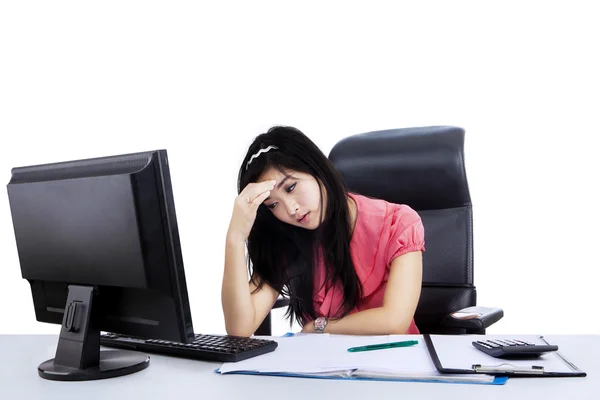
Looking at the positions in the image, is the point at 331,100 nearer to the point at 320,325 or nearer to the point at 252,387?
the point at 320,325

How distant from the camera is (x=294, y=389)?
0.91m

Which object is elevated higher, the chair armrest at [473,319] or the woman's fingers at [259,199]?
the woman's fingers at [259,199]

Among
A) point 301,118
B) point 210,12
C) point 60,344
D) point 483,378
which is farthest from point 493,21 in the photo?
point 60,344

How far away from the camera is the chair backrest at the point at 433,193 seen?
181cm

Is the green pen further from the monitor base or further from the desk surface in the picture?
the monitor base

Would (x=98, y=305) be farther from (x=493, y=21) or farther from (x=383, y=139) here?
(x=493, y=21)

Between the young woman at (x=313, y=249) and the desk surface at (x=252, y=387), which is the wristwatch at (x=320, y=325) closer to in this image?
the young woman at (x=313, y=249)

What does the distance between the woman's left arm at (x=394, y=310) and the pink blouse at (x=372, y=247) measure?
88mm

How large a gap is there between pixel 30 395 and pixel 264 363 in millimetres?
364

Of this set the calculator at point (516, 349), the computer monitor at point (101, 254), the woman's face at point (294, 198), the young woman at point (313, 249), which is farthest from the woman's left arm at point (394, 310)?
the computer monitor at point (101, 254)

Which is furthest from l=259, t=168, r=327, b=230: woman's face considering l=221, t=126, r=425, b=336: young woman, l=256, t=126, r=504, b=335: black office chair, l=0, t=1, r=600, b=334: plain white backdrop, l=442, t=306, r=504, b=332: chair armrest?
l=0, t=1, r=600, b=334: plain white backdrop

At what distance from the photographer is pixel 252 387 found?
0.93 meters

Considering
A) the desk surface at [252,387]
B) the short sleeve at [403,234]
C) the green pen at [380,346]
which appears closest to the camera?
the desk surface at [252,387]

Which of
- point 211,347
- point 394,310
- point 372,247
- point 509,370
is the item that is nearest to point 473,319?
point 394,310
